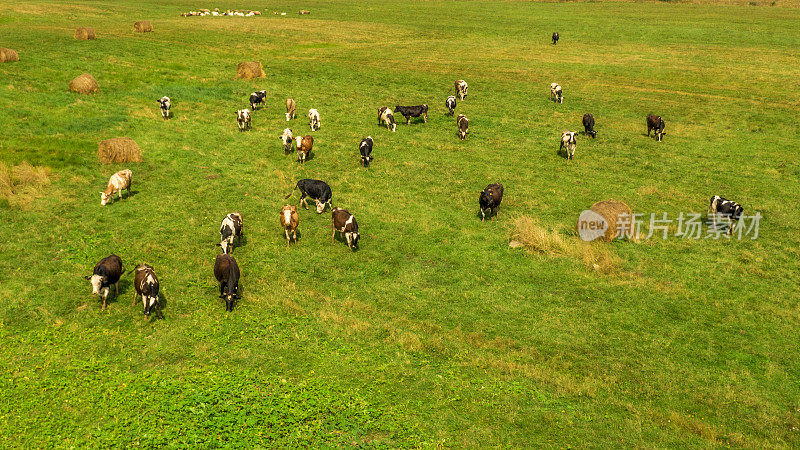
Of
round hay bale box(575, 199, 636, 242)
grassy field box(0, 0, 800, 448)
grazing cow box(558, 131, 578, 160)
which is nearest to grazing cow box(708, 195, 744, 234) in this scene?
grassy field box(0, 0, 800, 448)

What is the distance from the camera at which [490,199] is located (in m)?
21.5

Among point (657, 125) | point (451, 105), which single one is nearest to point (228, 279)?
point (451, 105)

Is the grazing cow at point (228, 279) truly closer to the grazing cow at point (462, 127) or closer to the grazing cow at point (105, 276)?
the grazing cow at point (105, 276)

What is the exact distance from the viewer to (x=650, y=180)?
25.7m

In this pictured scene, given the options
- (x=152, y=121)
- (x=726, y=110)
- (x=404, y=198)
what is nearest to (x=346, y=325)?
(x=404, y=198)

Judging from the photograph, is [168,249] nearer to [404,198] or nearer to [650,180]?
[404,198]

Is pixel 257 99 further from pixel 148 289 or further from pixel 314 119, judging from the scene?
pixel 148 289

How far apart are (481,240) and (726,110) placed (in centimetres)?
2809

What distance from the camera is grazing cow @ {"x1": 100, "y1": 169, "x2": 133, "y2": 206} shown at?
21.1m

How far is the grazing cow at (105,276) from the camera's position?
48.9ft

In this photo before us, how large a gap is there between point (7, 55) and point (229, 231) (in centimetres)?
3179

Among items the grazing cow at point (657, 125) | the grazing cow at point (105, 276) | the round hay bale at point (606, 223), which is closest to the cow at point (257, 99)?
the grazing cow at point (105, 276)

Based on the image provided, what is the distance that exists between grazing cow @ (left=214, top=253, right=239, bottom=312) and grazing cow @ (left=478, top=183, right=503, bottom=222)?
10.9m

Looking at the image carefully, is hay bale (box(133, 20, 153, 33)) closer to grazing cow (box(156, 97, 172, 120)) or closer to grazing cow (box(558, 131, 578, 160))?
grazing cow (box(156, 97, 172, 120))
